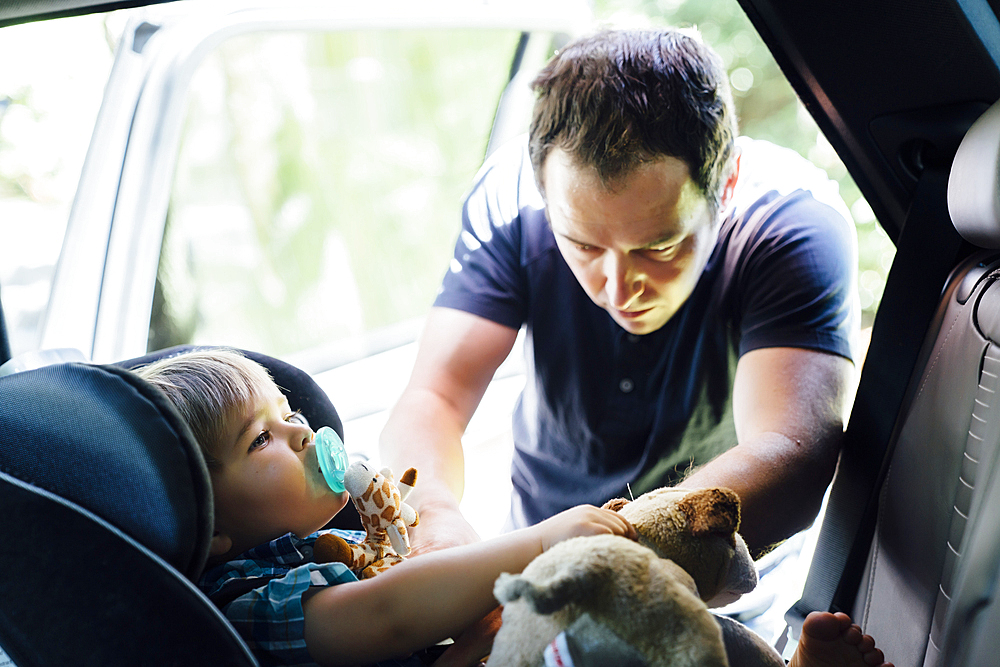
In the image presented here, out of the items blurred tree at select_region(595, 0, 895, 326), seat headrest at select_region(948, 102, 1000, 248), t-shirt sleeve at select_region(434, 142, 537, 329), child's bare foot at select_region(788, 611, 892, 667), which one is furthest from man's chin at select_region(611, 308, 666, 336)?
child's bare foot at select_region(788, 611, 892, 667)

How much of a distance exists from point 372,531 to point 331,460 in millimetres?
103

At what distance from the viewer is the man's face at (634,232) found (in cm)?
105

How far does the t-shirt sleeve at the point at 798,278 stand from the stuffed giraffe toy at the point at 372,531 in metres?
0.66

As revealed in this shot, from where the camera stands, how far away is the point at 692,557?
69 centimetres

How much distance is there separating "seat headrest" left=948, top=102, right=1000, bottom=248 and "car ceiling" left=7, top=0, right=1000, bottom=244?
0.07m

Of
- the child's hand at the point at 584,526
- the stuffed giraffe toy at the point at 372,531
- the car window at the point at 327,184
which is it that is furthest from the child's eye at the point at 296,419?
the car window at the point at 327,184

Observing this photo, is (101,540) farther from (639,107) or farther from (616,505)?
(639,107)

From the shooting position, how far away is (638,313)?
1261mm

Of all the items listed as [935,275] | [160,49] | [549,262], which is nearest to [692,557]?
[935,275]

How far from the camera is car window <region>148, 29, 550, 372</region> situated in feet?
7.31

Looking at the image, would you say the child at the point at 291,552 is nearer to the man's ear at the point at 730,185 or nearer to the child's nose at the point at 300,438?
the child's nose at the point at 300,438

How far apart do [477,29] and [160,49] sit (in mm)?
1008

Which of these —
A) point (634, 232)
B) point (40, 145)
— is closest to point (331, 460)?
point (634, 232)

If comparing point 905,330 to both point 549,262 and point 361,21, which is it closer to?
point 549,262
